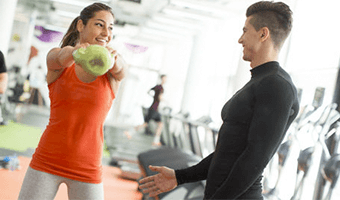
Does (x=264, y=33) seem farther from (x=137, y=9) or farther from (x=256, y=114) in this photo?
(x=137, y=9)

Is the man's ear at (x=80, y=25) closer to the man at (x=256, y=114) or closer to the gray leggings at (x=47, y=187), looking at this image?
the gray leggings at (x=47, y=187)

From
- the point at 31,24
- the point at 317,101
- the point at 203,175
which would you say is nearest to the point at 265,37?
the point at 203,175

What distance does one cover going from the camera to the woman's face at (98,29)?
5.49 feet

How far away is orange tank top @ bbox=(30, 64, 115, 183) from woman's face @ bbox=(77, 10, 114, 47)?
20 cm

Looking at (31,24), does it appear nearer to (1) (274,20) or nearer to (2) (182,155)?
(2) (182,155)

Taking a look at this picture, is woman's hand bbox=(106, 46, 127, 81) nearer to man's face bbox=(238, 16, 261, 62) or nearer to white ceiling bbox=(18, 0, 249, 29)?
man's face bbox=(238, 16, 261, 62)

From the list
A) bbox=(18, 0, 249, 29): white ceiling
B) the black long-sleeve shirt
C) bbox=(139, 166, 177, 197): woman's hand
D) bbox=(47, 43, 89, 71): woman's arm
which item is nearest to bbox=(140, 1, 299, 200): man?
the black long-sleeve shirt

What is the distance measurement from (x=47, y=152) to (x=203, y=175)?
2.16ft

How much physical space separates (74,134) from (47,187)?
0.81 ft

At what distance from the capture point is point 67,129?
5.13 feet

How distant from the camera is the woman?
1557 mm

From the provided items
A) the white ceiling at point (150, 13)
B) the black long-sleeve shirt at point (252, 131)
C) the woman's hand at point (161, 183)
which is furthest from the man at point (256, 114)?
the white ceiling at point (150, 13)

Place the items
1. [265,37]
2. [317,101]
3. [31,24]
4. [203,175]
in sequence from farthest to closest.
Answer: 1. [31,24]
2. [317,101]
3. [203,175]
4. [265,37]

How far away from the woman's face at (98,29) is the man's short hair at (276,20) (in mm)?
690
